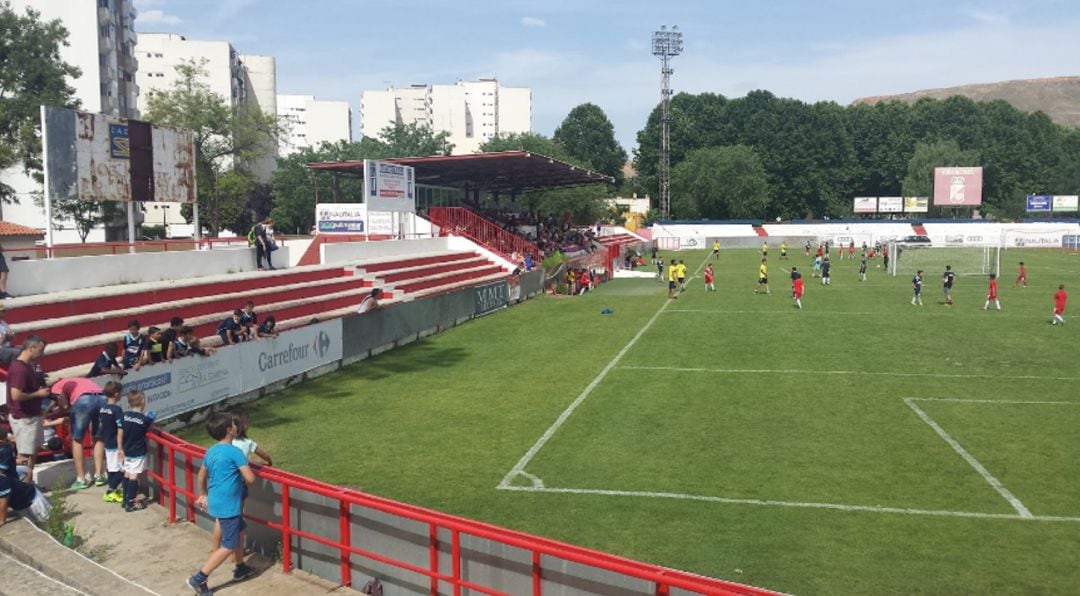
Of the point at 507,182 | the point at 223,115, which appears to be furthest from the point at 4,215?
the point at 507,182

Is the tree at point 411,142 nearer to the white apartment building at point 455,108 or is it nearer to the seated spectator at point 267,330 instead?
the seated spectator at point 267,330

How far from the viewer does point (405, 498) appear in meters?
10.9

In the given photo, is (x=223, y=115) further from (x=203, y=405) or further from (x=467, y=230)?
(x=203, y=405)

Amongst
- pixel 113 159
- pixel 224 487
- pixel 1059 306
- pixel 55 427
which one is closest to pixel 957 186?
pixel 1059 306

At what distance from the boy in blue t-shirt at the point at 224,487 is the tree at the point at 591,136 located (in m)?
124

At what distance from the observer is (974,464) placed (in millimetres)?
12289

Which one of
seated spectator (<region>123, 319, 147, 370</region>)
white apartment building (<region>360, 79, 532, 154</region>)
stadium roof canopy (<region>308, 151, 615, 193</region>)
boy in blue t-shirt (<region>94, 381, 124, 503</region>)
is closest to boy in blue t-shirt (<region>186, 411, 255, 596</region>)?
boy in blue t-shirt (<region>94, 381, 124, 503</region>)

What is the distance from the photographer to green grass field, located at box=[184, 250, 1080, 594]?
9164 millimetres

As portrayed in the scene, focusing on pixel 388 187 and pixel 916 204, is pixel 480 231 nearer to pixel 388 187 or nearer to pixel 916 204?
pixel 388 187

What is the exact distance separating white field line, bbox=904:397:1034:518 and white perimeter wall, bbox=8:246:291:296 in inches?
727

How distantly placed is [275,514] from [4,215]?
6781 centimetres

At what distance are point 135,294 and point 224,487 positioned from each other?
13060 mm

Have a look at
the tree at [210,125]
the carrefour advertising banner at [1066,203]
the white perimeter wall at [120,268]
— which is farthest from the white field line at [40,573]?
the carrefour advertising banner at [1066,203]

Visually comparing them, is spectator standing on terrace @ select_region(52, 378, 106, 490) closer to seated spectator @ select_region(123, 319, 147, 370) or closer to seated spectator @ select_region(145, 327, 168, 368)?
seated spectator @ select_region(123, 319, 147, 370)
